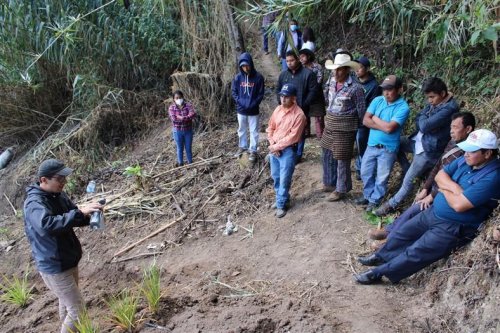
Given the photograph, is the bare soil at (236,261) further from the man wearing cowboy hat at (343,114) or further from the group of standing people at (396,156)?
the man wearing cowboy hat at (343,114)

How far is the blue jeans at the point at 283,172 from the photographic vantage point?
5.06 meters

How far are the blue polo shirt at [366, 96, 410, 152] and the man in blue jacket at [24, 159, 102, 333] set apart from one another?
2959 mm

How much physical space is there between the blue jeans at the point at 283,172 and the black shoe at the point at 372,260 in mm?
1460

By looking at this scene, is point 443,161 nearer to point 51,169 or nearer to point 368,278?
point 368,278

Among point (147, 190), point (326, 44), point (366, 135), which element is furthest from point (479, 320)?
point (326, 44)

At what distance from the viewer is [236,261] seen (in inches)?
188

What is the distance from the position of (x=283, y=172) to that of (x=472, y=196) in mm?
2311

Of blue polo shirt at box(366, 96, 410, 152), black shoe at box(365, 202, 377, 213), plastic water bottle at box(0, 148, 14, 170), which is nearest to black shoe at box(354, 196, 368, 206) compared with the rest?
black shoe at box(365, 202, 377, 213)

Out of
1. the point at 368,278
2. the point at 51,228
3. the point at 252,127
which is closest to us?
the point at 51,228

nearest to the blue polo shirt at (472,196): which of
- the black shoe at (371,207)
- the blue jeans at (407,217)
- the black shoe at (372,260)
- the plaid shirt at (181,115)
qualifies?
the blue jeans at (407,217)

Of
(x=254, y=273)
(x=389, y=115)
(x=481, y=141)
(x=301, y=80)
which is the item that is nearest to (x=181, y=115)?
(x=301, y=80)

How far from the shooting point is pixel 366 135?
5168 mm

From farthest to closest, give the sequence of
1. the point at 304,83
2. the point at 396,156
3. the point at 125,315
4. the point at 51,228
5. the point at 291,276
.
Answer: the point at 304,83, the point at 396,156, the point at 291,276, the point at 125,315, the point at 51,228

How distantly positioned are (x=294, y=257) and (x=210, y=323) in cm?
132
